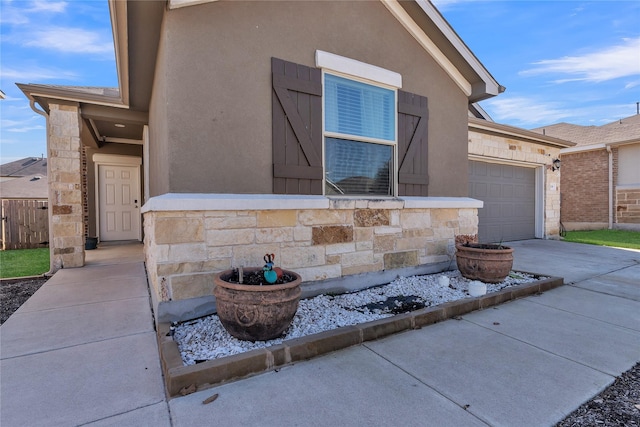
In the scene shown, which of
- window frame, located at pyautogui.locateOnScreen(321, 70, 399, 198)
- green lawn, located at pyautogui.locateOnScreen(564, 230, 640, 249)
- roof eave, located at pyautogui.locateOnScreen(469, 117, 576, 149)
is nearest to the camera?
window frame, located at pyautogui.locateOnScreen(321, 70, 399, 198)

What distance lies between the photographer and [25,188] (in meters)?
16.8

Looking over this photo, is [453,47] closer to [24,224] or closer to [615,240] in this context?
[615,240]

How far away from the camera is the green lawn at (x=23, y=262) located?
567cm

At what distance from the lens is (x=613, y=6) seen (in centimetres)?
798

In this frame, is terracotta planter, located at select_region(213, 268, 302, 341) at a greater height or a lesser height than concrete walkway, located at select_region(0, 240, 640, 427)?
greater

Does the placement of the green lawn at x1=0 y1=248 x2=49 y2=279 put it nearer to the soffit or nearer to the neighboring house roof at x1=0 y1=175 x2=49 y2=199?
the soffit

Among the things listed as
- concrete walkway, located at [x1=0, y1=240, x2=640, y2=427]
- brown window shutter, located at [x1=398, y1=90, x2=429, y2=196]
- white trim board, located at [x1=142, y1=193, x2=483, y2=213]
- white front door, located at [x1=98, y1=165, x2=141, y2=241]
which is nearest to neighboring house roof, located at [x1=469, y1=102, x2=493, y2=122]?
brown window shutter, located at [x1=398, y1=90, x2=429, y2=196]

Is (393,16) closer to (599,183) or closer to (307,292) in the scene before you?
(307,292)

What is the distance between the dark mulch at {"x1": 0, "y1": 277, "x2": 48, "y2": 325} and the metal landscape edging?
95.0 inches

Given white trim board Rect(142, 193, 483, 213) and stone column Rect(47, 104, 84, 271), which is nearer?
white trim board Rect(142, 193, 483, 213)

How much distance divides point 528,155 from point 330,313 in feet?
29.3

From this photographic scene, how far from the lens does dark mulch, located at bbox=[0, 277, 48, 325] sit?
3.75m

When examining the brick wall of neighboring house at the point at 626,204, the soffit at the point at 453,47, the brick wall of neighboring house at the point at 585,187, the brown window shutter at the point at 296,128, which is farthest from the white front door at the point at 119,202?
the brick wall of neighboring house at the point at 626,204

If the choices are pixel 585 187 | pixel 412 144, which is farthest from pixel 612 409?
pixel 585 187
